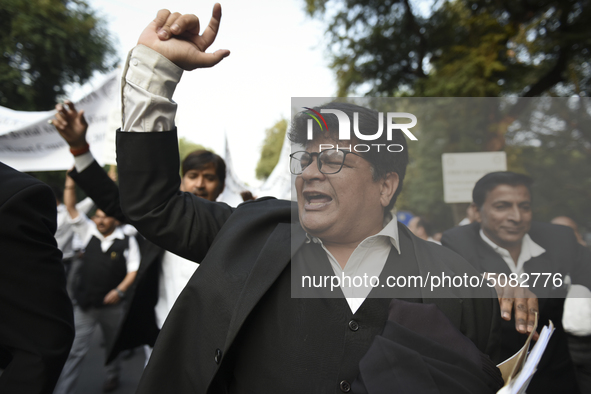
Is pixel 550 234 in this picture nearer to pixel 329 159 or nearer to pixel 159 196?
pixel 329 159

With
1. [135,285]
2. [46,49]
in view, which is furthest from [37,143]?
[46,49]

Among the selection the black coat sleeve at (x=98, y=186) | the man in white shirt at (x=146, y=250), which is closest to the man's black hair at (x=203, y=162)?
the man in white shirt at (x=146, y=250)

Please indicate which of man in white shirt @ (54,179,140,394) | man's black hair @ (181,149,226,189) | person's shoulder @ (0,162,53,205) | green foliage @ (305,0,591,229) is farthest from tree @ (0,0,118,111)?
person's shoulder @ (0,162,53,205)

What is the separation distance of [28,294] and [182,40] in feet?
2.93

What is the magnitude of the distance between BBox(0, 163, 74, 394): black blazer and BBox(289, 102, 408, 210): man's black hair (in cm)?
87

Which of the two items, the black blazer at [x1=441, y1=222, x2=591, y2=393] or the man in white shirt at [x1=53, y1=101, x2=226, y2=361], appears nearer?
the black blazer at [x1=441, y1=222, x2=591, y2=393]

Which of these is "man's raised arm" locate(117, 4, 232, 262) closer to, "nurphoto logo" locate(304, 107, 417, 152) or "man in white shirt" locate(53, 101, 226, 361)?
"nurphoto logo" locate(304, 107, 417, 152)

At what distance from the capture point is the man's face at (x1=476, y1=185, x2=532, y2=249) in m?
1.20

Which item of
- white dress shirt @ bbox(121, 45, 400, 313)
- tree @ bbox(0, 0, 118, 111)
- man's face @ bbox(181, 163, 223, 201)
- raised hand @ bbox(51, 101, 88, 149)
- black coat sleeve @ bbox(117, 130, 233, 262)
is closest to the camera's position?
white dress shirt @ bbox(121, 45, 400, 313)

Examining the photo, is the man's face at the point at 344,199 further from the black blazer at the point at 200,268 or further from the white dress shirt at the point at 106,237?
the white dress shirt at the point at 106,237

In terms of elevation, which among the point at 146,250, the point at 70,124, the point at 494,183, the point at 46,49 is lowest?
the point at 146,250

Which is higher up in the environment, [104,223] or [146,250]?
[104,223]

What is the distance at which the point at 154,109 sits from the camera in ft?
4.12

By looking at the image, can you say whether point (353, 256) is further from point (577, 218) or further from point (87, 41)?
point (87, 41)
